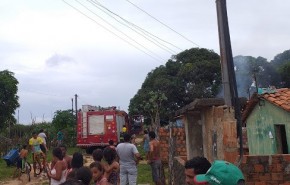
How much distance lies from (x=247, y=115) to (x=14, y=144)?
15.1m

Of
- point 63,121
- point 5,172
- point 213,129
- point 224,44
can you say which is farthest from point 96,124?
point 224,44

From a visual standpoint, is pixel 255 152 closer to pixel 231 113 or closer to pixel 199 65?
pixel 231 113

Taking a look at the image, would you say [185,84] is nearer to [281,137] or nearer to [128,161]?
[281,137]

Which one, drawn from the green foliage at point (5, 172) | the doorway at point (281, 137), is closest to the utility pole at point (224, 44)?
the doorway at point (281, 137)

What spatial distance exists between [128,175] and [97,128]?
602 inches

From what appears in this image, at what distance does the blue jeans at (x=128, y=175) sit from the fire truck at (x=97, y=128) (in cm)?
1476

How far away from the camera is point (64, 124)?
32656 mm

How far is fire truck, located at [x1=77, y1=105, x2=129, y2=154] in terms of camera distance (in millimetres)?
23203

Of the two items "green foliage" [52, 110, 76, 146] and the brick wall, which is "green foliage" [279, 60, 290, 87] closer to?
"green foliage" [52, 110, 76, 146]

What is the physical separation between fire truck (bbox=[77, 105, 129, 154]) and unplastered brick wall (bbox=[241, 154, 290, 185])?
1709 centimetres

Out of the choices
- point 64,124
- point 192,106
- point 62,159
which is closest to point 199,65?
point 64,124

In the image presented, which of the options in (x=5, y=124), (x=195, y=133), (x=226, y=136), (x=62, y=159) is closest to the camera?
(x=226, y=136)

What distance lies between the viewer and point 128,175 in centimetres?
840

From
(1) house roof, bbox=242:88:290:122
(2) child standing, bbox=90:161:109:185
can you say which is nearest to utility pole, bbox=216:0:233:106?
(2) child standing, bbox=90:161:109:185
